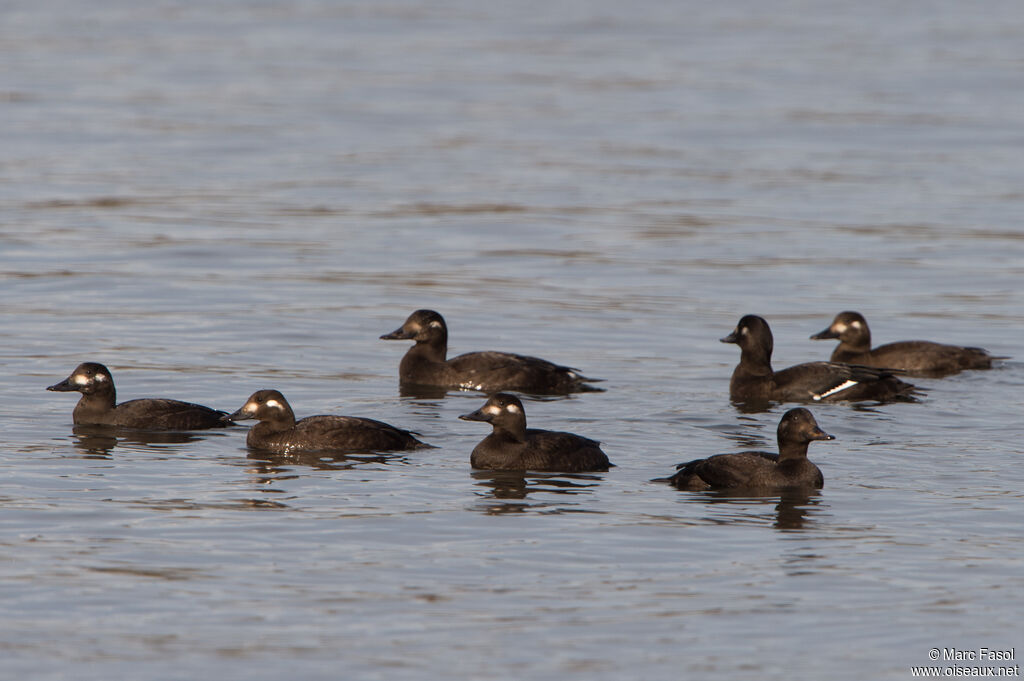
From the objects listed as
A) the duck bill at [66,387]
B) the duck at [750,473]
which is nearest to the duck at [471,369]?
the duck bill at [66,387]

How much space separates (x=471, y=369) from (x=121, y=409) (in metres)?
4.08

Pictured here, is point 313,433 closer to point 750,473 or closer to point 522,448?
point 522,448

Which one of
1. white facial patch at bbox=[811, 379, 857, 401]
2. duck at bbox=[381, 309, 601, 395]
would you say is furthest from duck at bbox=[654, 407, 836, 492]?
duck at bbox=[381, 309, 601, 395]

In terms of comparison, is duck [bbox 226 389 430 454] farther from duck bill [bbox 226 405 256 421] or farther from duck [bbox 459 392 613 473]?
duck [bbox 459 392 613 473]

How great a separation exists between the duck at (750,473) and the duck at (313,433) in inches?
91.9

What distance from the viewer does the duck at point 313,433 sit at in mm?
14531

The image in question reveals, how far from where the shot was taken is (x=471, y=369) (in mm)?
18438

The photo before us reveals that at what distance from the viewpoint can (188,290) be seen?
2302cm

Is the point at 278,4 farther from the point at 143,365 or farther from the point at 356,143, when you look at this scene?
the point at 143,365

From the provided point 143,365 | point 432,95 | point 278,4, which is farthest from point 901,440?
point 278,4

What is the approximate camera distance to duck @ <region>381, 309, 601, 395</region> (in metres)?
17.9

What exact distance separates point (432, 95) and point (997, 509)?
30462mm

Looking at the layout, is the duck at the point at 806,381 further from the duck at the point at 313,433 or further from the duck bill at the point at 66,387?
the duck bill at the point at 66,387

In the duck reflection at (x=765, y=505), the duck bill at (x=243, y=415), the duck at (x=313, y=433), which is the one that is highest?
the duck bill at (x=243, y=415)
